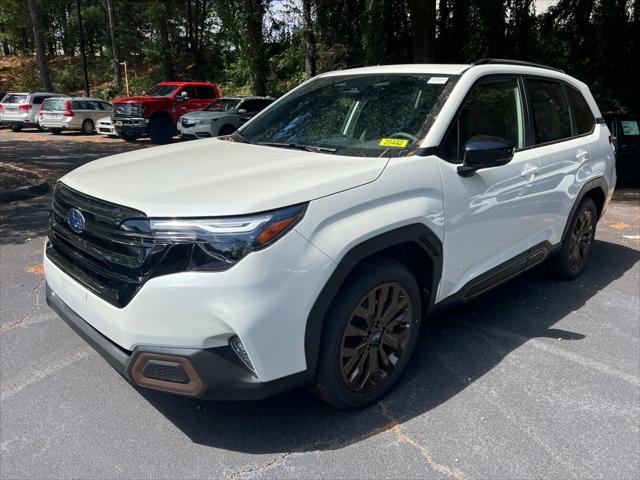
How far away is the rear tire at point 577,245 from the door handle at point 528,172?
1.05 metres

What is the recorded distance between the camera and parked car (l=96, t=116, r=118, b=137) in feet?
65.5

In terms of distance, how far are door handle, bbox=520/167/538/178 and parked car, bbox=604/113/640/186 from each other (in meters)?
7.61

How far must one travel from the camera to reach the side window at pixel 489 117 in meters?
3.26

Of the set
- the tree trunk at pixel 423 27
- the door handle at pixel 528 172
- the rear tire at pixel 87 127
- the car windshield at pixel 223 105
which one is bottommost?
the rear tire at pixel 87 127

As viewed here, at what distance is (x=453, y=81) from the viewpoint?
3.38 m

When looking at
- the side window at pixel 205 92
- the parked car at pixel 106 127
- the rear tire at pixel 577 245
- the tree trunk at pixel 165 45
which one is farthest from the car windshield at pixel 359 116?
the tree trunk at pixel 165 45

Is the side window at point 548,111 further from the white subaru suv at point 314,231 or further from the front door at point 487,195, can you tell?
the front door at point 487,195

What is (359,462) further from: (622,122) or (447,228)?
(622,122)

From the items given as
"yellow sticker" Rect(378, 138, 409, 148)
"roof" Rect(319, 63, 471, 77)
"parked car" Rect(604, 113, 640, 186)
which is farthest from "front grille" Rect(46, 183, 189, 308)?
"parked car" Rect(604, 113, 640, 186)

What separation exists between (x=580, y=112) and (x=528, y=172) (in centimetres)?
156

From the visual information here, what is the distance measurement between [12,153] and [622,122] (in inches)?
563

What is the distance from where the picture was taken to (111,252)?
248cm

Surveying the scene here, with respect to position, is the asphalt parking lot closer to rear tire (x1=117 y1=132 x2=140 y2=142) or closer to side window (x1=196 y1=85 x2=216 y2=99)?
rear tire (x1=117 y1=132 x2=140 y2=142)

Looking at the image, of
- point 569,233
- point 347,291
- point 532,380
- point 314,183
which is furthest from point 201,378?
point 569,233
